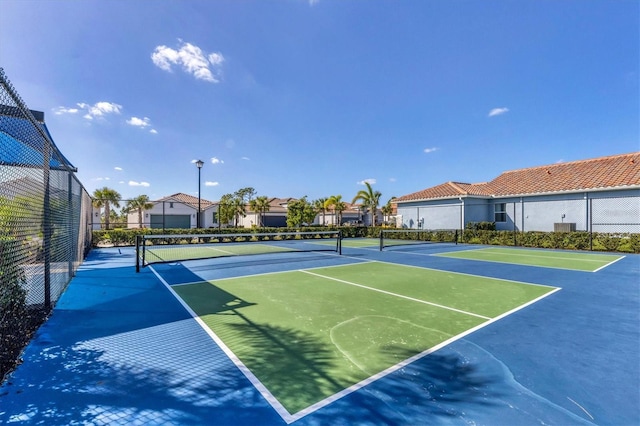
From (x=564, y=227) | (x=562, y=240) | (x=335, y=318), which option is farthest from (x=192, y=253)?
(x=564, y=227)

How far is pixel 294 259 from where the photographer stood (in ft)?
39.7

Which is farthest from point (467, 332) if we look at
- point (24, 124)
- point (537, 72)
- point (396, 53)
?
point (537, 72)

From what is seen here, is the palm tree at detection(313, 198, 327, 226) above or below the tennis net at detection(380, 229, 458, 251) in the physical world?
above

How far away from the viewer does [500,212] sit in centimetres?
2250

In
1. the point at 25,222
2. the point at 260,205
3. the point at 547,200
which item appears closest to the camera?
the point at 25,222

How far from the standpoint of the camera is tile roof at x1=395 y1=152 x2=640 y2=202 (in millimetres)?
17469

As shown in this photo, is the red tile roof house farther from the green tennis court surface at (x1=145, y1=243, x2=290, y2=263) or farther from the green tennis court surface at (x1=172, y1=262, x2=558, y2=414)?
the green tennis court surface at (x1=172, y1=262, x2=558, y2=414)

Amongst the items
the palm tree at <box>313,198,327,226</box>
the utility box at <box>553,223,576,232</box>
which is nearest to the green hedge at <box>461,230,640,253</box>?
the utility box at <box>553,223,576,232</box>

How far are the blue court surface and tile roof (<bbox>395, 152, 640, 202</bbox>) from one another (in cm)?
1714

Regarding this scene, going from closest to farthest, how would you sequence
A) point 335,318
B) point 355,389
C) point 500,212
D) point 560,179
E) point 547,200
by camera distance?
point 355,389 → point 335,318 → point 547,200 → point 560,179 → point 500,212

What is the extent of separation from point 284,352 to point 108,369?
1.87m

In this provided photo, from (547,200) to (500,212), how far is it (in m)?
3.24

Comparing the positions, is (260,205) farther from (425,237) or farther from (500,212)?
(500,212)

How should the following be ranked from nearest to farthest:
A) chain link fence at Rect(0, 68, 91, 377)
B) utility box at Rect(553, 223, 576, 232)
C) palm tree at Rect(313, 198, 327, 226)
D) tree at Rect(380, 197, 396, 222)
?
chain link fence at Rect(0, 68, 91, 377), utility box at Rect(553, 223, 576, 232), palm tree at Rect(313, 198, 327, 226), tree at Rect(380, 197, 396, 222)
